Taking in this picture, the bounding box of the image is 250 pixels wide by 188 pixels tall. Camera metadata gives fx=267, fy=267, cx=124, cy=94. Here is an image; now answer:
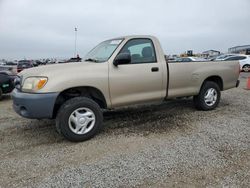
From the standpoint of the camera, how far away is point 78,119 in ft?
14.7

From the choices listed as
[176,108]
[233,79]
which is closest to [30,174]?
[176,108]

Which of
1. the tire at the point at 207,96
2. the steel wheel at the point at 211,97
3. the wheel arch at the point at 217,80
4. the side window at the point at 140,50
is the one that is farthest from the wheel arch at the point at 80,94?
the wheel arch at the point at 217,80

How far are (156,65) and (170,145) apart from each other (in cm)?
177

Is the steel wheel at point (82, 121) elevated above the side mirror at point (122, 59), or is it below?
below

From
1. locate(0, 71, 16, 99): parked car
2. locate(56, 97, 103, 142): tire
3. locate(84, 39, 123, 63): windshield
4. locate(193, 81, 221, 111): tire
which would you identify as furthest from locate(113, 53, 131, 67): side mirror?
locate(0, 71, 16, 99): parked car

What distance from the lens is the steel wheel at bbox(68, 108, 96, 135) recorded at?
14.6 ft

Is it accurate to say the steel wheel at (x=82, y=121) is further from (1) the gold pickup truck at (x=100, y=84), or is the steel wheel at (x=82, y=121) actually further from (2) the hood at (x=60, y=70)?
(2) the hood at (x=60, y=70)

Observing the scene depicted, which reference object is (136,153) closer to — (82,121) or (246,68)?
(82,121)

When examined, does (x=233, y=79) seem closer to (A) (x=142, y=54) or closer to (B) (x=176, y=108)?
(B) (x=176, y=108)

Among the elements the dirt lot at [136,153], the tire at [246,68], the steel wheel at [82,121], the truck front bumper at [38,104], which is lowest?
the dirt lot at [136,153]

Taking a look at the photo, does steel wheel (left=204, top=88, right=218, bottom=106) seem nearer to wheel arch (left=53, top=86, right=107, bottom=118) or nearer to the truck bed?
the truck bed

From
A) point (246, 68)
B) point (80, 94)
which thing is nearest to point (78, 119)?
point (80, 94)

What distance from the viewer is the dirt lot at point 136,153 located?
3227 mm

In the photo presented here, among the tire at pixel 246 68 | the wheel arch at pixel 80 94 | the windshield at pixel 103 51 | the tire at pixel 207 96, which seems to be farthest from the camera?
the tire at pixel 246 68
